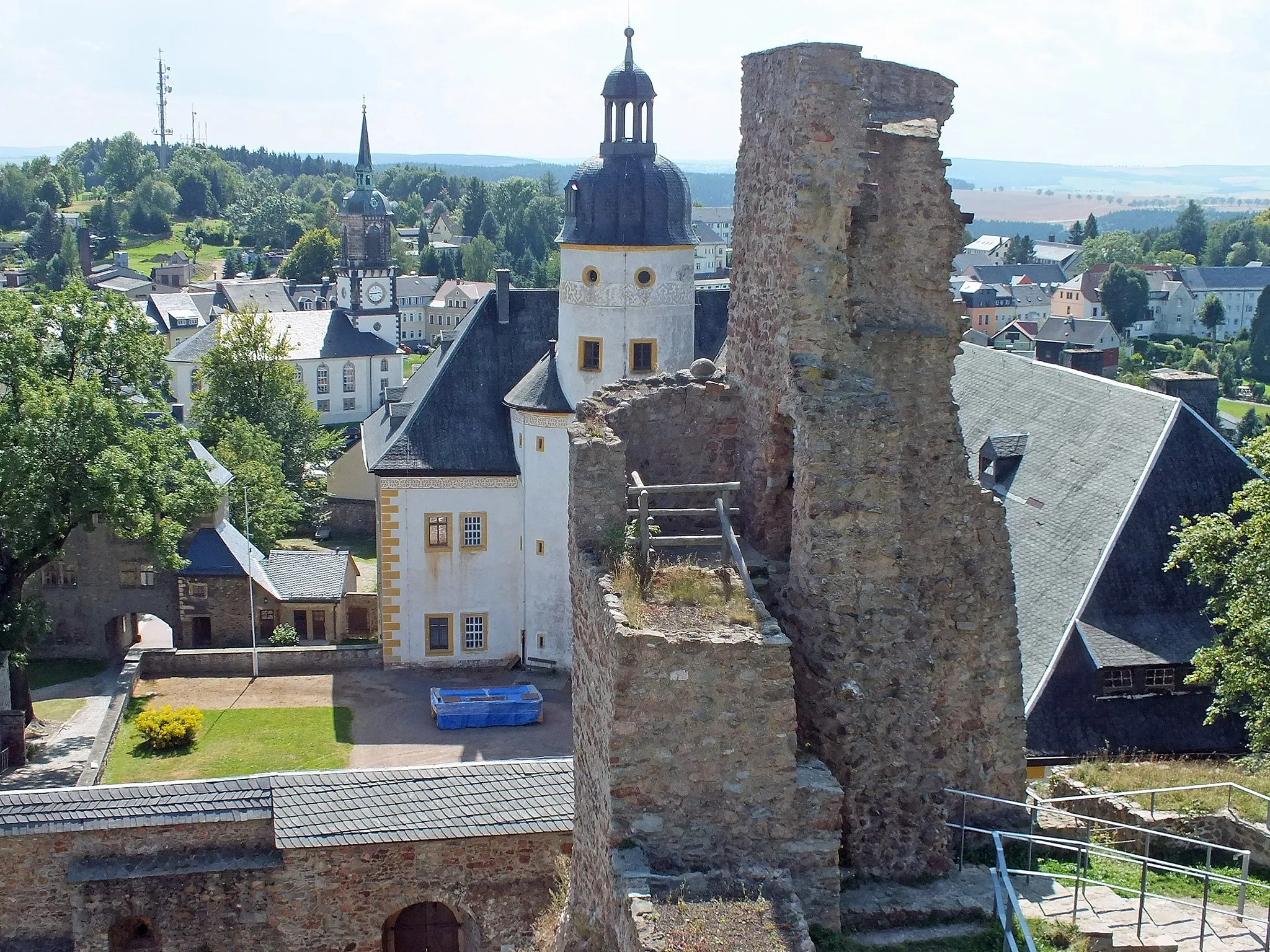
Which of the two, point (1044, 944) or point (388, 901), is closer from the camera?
point (1044, 944)

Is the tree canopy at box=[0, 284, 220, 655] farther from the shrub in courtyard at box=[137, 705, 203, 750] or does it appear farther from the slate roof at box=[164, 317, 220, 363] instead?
the slate roof at box=[164, 317, 220, 363]

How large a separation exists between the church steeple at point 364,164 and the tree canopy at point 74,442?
77.1 metres

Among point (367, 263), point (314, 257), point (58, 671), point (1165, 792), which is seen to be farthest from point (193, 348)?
point (1165, 792)

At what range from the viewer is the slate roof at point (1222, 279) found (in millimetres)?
138125

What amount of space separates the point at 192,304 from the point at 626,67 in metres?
84.2

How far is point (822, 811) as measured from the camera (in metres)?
11.6

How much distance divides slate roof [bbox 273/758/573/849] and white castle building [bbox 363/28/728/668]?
14473 mm

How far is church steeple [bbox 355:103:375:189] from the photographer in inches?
4186

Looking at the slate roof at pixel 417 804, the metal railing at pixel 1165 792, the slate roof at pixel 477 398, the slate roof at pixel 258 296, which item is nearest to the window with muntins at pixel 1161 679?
the metal railing at pixel 1165 792

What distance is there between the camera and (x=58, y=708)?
32531mm

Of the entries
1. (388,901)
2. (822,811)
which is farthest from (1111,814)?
(388,901)

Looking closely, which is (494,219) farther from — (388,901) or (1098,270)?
(388,901)

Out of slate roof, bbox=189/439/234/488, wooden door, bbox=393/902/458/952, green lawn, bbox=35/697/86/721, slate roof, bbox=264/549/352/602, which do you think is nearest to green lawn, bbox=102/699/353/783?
green lawn, bbox=35/697/86/721

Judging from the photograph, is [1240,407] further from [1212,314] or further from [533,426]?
[533,426]
